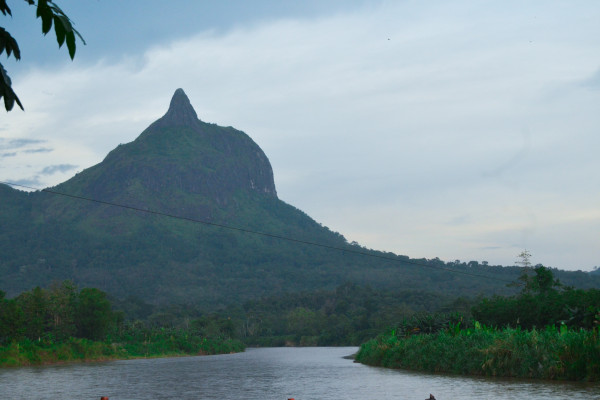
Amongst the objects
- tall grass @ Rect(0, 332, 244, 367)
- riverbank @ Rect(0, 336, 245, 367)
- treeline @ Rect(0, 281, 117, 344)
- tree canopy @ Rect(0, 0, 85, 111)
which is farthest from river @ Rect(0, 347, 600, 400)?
treeline @ Rect(0, 281, 117, 344)

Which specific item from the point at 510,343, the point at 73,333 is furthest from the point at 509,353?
the point at 73,333

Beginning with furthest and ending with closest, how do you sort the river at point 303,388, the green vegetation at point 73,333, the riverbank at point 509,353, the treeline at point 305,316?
the treeline at point 305,316, the green vegetation at point 73,333, the riverbank at point 509,353, the river at point 303,388

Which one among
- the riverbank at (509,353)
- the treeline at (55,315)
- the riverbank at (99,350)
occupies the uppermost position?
the treeline at (55,315)

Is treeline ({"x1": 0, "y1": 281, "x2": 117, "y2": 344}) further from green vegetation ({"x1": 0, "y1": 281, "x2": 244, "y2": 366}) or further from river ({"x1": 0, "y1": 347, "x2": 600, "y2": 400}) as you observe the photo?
river ({"x1": 0, "y1": 347, "x2": 600, "y2": 400})

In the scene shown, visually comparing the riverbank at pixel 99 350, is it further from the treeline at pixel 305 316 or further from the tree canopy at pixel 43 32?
the tree canopy at pixel 43 32

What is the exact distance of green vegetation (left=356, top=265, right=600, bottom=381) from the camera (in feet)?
105

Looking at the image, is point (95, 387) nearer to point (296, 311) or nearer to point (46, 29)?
point (46, 29)

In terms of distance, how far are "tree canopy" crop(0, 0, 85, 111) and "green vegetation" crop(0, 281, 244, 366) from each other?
67985mm

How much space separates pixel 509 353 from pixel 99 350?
63.9 meters

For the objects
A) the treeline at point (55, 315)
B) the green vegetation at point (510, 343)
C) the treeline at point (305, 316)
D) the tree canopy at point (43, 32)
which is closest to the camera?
the tree canopy at point (43, 32)

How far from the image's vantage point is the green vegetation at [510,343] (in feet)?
105

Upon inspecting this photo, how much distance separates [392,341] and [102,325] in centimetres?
4974

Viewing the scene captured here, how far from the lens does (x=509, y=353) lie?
119ft

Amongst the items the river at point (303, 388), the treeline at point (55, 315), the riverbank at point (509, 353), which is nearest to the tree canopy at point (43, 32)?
the river at point (303, 388)
